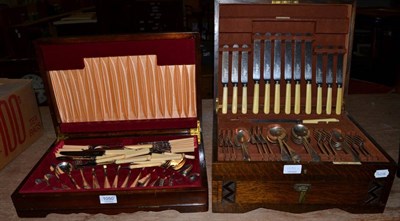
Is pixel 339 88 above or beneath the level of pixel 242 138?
above

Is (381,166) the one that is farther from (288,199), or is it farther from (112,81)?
(112,81)

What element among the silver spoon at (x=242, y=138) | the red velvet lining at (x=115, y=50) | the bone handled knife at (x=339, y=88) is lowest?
the silver spoon at (x=242, y=138)

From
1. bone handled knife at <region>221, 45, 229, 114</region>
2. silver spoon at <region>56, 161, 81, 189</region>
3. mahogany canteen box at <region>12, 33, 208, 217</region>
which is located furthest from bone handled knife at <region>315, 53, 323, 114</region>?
silver spoon at <region>56, 161, 81, 189</region>

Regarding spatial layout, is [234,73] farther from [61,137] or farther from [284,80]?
[61,137]

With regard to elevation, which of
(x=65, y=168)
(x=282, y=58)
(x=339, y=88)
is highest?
(x=282, y=58)

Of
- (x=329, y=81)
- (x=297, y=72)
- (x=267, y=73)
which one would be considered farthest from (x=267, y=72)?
(x=329, y=81)

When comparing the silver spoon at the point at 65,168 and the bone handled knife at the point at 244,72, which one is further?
the bone handled knife at the point at 244,72

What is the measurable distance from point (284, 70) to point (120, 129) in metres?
0.66

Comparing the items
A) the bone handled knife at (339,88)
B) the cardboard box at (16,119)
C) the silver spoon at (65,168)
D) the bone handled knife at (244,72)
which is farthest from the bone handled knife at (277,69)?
the cardboard box at (16,119)

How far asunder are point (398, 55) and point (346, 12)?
127 cm

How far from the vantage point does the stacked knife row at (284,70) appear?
118cm

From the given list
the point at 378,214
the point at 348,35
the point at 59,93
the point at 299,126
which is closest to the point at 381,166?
the point at 378,214

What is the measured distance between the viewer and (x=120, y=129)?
120cm

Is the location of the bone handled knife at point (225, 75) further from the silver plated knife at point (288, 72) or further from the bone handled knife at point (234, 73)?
Result: the silver plated knife at point (288, 72)
